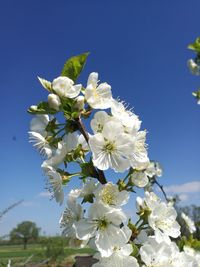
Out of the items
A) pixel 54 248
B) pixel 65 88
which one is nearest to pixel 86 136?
pixel 65 88

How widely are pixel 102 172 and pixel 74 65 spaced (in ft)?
1.24

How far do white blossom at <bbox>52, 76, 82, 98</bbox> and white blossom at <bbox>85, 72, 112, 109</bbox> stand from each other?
0.05 m

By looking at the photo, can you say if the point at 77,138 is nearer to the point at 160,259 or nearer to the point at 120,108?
the point at 120,108

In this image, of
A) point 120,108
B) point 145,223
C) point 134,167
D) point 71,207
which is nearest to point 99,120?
point 120,108

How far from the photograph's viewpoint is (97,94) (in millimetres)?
1393

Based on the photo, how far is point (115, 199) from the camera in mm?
1280

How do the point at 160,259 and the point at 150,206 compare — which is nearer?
the point at 160,259

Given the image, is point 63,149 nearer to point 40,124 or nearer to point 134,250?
point 40,124

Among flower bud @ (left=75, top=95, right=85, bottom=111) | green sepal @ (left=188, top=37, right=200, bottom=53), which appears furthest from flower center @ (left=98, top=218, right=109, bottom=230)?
green sepal @ (left=188, top=37, right=200, bottom=53)

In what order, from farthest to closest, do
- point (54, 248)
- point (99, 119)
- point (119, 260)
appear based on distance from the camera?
point (54, 248) → point (99, 119) → point (119, 260)

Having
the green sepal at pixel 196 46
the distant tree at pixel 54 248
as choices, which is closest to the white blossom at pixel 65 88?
the green sepal at pixel 196 46

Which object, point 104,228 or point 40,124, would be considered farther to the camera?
point 40,124

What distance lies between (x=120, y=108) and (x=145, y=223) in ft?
1.35

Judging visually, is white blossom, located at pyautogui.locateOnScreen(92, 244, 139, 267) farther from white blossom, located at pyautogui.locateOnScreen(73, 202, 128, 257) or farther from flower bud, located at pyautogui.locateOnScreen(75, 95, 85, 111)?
flower bud, located at pyautogui.locateOnScreen(75, 95, 85, 111)
